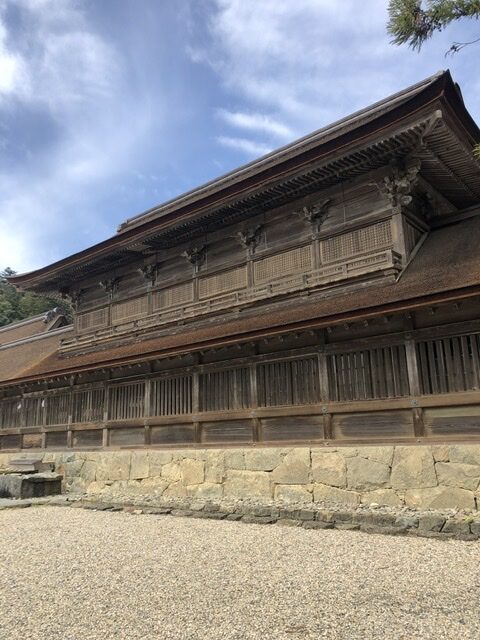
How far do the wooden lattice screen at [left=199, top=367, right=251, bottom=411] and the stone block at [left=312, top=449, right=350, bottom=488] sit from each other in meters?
2.09

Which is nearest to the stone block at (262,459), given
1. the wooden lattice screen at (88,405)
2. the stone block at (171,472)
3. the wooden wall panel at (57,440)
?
the stone block at (171,472)

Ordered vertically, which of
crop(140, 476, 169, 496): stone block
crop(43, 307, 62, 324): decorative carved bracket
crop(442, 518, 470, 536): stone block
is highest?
crop(43, 307, 62, 324): decorative carved bracket

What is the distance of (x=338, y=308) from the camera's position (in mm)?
9406

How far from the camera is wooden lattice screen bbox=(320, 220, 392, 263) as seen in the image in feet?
34.9

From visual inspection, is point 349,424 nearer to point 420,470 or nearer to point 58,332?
point 420,470

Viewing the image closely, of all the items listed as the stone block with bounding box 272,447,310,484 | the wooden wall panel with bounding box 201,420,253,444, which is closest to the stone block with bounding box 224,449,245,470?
the wooden wall panel with bounding box 201,420,253,444

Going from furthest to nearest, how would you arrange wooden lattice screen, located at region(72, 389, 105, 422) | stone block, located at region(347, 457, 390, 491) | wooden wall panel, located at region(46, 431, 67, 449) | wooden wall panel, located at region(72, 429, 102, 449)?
1. wooden wall panel, located at region(46, 431, 67, 449)
2. wooden lattice screen, located at region(72, 389, 105, 422)
3. wooden wall panel, located at region(72, 429, 102, 449)
4. stone block, located at region(347, 457, 390, 491)

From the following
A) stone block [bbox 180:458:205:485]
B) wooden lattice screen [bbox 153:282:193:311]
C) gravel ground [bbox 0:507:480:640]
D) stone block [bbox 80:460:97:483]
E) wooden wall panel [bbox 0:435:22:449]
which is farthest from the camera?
wooden wall panel [bbox 0:435:22:449]

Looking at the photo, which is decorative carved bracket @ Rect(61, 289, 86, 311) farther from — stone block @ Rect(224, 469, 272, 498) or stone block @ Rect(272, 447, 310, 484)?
stone block @ Rect(272, 447, 310, 484)

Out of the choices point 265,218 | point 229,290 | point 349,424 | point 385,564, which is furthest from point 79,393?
point 385,564

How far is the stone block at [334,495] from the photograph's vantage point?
8602mm

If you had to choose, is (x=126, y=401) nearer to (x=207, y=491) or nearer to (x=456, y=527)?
(x=207, y=491)

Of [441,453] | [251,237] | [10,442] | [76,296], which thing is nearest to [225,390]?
[251,237]

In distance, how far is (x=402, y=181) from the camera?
10234 millimetres
